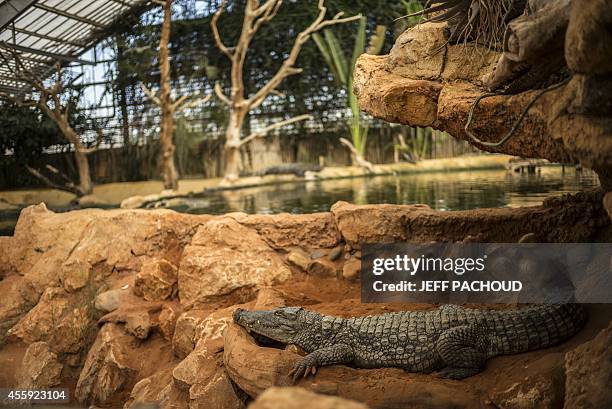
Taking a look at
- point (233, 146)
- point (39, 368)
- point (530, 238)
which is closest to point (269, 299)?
point (530, 238)

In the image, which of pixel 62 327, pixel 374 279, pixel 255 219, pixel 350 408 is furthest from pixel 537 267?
pixel 62 327

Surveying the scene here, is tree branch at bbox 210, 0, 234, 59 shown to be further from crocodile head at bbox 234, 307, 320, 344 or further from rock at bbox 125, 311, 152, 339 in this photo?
crocodile head at bbox 234, 307, 320, 344

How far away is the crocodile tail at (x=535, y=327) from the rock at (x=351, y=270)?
1351 mm

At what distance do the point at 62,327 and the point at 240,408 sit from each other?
195cm

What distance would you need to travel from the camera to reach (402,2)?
4.77 meters

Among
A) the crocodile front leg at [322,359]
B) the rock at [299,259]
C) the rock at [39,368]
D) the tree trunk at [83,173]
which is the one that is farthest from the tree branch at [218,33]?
the crocodile front leg at [322,359]

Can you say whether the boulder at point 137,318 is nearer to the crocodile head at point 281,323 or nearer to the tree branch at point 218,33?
the crocodile head at point 281,323

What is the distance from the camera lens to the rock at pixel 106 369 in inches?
150

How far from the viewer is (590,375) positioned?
2.03 meters

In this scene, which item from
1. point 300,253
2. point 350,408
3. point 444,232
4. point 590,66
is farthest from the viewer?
point 300,253

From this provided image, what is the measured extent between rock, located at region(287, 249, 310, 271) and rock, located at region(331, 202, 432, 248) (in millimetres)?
311

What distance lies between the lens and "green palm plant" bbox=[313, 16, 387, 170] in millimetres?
5004

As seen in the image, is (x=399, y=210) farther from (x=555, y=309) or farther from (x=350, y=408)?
(x=350, y=408)

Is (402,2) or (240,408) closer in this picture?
(240,408)
